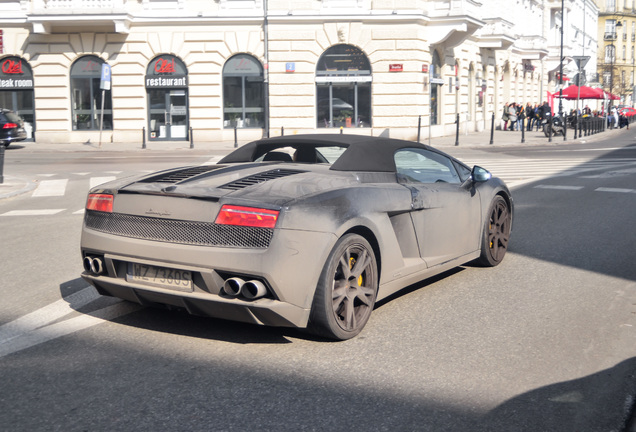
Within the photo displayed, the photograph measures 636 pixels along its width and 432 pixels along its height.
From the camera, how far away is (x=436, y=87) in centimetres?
3694

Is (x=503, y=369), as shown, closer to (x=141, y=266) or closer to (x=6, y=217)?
(x=141, y=266)

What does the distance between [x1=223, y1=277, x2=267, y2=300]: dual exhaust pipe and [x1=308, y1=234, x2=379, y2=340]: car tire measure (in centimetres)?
38

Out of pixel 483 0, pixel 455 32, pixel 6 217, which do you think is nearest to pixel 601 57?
pixel 483 0

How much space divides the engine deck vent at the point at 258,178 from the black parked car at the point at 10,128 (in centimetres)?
2697

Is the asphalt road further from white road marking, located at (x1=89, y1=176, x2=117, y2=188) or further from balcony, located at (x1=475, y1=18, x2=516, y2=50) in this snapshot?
balcony, located at (x1=475, y1=18, x2=516, y2=50)

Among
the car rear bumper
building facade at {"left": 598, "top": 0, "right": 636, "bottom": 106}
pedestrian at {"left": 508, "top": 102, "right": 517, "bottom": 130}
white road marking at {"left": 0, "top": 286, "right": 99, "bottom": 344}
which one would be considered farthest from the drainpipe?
building facade at {"left": 598, "top": 0, "right": 636, "bottom": 106}

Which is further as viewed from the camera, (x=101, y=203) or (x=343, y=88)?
(x=343, y=88)

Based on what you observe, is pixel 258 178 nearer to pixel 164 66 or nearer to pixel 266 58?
pixel 266 58

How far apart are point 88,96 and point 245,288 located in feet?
102

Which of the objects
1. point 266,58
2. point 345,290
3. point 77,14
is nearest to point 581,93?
point 266,58

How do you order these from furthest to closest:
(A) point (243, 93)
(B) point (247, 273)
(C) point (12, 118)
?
(A) point (243, 93)
(C) point (12, 118)
(B) point (247, 273)

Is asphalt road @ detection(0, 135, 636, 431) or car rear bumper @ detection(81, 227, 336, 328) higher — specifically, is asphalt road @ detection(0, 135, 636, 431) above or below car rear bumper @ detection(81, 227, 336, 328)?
below

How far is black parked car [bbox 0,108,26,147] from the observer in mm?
29983

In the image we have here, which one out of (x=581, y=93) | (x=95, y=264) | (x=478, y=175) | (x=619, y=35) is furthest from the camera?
(x=619, y=35)
